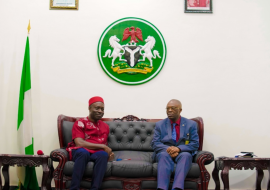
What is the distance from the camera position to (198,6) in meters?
4.18

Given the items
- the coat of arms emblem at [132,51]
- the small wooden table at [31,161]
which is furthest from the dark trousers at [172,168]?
the coat of arms emblem at [132,51]

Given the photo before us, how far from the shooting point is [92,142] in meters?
3.26

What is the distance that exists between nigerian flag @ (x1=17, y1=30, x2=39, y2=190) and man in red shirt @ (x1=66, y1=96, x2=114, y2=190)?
761 millimetres

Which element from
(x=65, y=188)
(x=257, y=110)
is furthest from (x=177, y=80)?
(x=65, y=188)

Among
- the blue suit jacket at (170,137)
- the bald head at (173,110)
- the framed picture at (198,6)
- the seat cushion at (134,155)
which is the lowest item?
the seat cushion at (134,155)

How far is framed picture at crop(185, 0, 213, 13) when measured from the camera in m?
4.16

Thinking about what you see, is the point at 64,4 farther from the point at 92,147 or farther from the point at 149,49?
the point at 92,147

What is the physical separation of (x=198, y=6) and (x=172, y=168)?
8.31 ft

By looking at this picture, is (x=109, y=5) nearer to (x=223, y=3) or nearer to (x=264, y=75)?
(x=223, y=3)

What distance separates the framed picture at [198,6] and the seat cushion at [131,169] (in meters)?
2.47

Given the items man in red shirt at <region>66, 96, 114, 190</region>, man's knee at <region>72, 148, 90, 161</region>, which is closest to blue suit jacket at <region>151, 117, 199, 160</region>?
man in red shirt at <region>66, 96, 114, 190</region>

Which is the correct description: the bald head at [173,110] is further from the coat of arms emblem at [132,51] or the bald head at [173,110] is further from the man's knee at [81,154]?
the man's knee at [81,154]

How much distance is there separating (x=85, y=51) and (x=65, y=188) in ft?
6.63

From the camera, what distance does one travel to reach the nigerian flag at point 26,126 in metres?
3.57
